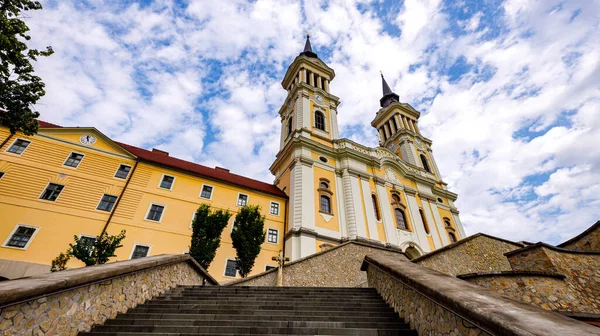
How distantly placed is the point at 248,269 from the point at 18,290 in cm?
1331

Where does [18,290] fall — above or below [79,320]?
above

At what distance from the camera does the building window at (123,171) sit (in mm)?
18925

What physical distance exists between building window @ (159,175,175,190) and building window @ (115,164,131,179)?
241 cm

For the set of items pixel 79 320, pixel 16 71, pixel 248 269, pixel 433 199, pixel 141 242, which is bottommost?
pixel 79 320

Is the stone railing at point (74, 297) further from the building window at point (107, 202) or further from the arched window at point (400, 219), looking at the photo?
the arched window at point (400, 219)

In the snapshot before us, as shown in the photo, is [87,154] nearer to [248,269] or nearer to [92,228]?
[92,228]

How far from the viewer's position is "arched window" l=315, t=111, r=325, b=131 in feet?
100

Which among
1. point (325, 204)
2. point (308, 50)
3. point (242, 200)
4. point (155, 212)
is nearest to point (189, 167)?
point (242, 200)

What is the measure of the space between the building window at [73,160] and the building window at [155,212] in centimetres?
573

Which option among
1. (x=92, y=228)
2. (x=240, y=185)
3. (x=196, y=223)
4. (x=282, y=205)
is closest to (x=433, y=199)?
(x=282, y=205)

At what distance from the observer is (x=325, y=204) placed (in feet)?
77.0

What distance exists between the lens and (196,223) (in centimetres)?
1630

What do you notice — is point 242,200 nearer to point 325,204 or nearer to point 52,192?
point 325,204

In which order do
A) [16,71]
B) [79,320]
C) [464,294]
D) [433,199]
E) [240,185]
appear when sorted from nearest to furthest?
[464,294]
[79,320]
[16,71]
[240,185]
[433,199]
